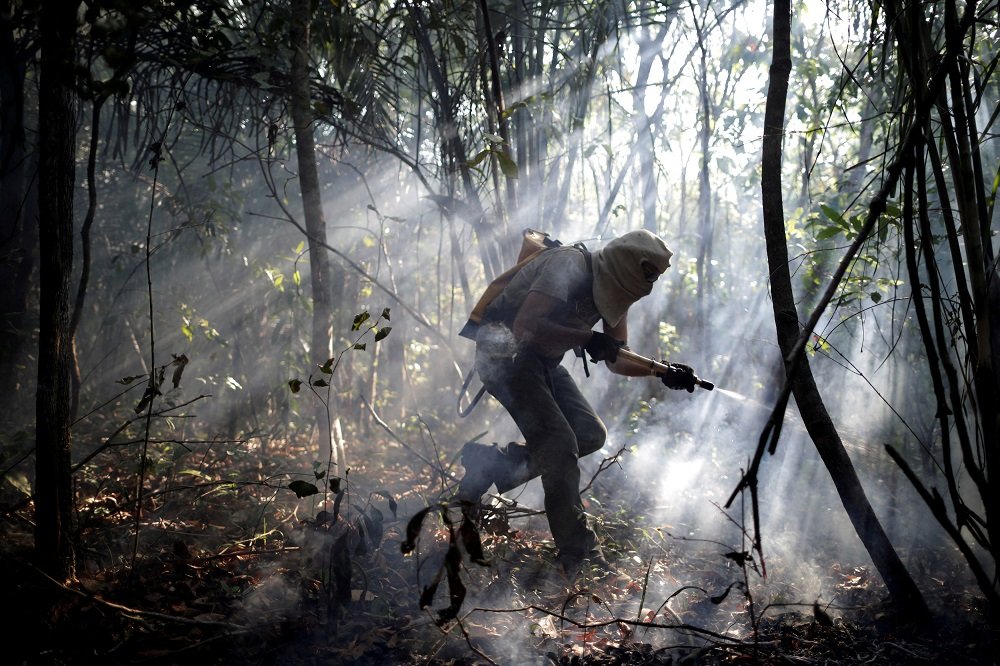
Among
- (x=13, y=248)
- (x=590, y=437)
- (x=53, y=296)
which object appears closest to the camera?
(x=53, y=296)

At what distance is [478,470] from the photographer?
3465 mm

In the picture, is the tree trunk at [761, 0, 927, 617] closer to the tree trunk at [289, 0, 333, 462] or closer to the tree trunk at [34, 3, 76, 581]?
the tree trunk at [34, 3, 76, 581]

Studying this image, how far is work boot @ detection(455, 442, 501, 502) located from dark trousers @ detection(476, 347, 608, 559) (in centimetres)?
25

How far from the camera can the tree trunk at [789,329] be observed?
89.1 inches

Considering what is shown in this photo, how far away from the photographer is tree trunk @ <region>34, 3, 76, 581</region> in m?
2.18

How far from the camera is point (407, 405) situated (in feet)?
24.0

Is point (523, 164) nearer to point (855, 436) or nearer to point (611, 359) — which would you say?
point (611, 359)

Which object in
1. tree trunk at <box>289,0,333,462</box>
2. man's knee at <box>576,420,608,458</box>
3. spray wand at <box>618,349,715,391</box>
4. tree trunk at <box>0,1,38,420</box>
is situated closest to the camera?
spray wand at <box>618,349,715,391</box>

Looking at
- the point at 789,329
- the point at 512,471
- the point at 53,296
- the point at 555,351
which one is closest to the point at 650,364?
the point at 555,351

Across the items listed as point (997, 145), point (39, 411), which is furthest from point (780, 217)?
point (997, 145)

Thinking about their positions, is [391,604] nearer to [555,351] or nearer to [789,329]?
[555,351]

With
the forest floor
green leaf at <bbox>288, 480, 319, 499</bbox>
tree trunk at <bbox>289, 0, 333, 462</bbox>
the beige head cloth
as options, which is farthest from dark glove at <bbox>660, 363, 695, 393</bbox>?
tree trunk at <bbox>289, 0, 333, 462</bbox>

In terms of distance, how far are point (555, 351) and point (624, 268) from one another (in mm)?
541

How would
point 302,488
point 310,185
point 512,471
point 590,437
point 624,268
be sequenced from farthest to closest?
point 310,185
point 590,437
point 512,471
point 624,268
point 302,488
